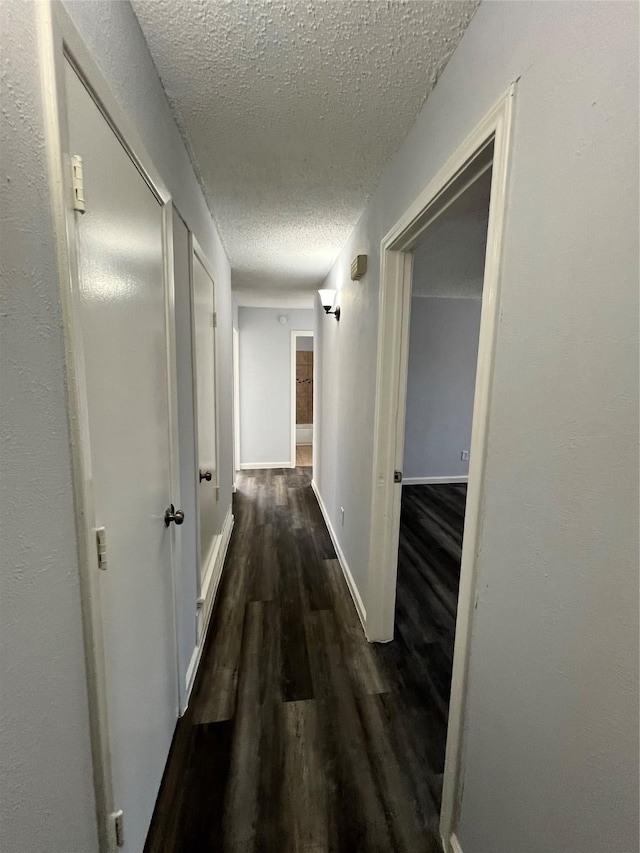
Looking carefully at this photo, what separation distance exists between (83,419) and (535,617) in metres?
1.02

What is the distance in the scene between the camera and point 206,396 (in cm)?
225

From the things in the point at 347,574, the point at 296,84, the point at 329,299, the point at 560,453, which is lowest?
the point at 347,574

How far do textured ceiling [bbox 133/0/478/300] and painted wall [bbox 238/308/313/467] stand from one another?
10.5ft

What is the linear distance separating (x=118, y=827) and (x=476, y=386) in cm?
142

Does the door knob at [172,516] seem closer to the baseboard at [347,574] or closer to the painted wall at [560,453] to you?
the painted wall at [560,453]

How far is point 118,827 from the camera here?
0.90 meters

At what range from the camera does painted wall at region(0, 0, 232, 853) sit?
52cm

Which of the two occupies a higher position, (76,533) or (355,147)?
(355,147)

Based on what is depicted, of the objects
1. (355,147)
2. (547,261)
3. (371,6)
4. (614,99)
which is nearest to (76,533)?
(547,261)

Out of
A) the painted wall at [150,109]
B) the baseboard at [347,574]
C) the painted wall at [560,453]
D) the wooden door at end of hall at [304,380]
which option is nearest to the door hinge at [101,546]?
the painted wall at [150,109]

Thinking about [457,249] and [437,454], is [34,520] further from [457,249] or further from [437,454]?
[437,454]

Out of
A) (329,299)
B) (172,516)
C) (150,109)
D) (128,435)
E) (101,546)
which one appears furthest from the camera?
(329,299)

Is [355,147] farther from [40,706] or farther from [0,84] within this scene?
[40,706]

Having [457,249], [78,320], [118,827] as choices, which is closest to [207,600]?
[118,827]
